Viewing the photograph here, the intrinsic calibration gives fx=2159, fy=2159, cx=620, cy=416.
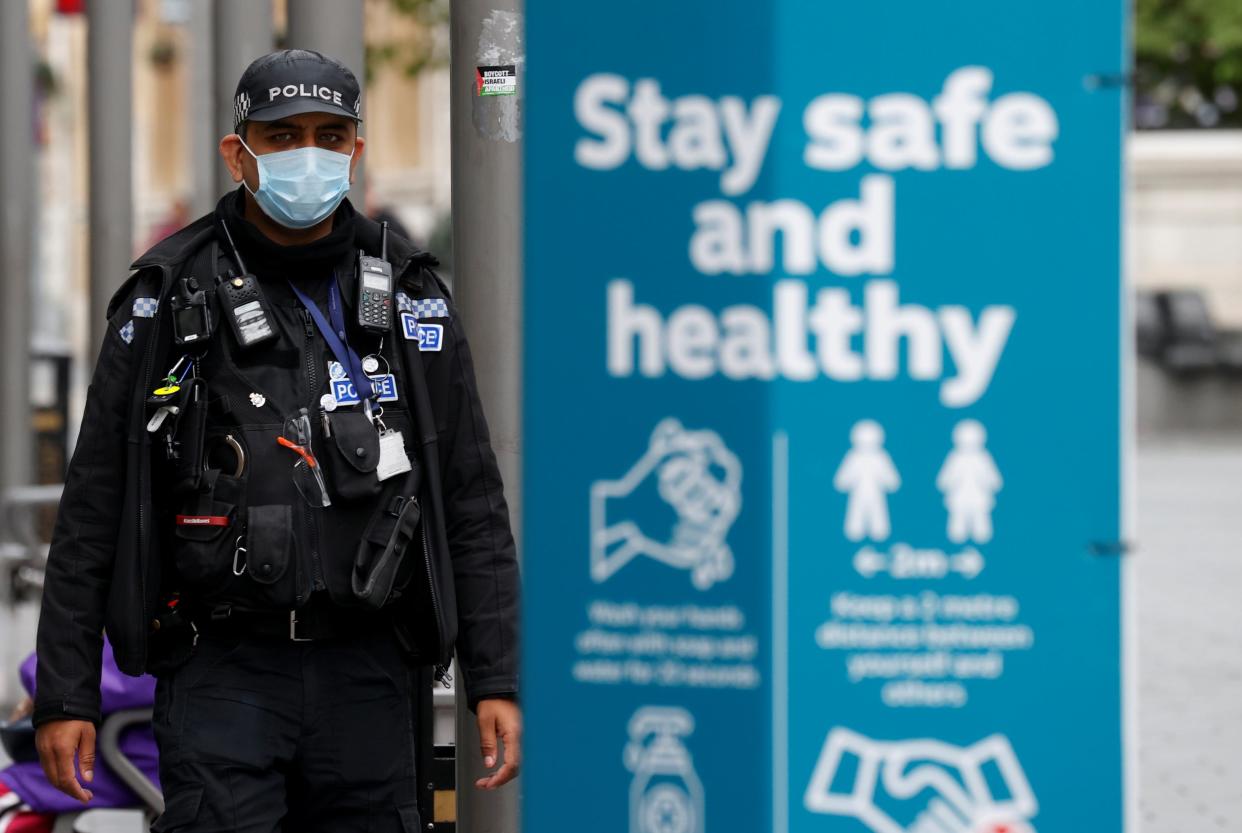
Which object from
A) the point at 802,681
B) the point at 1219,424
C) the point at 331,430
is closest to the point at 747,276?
the point at 802,681

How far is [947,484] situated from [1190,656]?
301 inches

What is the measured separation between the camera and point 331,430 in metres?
3.60

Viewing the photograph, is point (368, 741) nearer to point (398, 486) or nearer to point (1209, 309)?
point (398, 486)

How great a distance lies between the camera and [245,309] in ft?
11.9

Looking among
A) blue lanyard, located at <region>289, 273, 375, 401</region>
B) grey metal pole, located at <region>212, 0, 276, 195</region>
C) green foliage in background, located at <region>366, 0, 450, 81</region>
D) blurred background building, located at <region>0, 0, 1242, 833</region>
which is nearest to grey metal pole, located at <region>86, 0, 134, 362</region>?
blurred background building, located at <region>0, 0, 1242, 833</region>

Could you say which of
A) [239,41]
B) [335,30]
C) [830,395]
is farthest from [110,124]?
[830,395]

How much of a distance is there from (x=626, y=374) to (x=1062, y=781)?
2.28 feet

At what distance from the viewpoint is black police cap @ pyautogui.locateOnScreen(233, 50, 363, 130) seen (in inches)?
147

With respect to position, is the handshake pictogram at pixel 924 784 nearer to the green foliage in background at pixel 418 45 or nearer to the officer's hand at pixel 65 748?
the officer's hand at pixel 65 748

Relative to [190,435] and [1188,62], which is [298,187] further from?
[1188,62]

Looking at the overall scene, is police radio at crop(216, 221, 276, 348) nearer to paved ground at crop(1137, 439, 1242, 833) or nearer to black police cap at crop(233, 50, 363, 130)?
black police cap at crop(233, 50, 363, 130)

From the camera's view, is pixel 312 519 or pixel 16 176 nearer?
pixel 312 519

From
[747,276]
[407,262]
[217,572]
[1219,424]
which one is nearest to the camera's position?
[747,276]

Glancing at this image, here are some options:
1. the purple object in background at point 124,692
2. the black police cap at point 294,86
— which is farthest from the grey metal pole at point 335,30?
the black police cap at point 294,86
